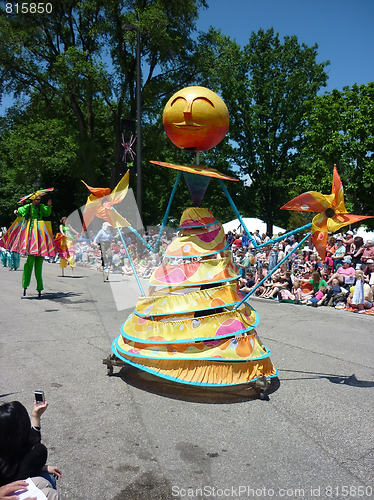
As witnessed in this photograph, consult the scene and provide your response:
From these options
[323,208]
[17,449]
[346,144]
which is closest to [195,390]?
[323,208]

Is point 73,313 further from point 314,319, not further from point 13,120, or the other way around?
point 13,120

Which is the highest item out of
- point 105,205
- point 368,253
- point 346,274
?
point 105,205

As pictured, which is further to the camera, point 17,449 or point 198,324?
point 198,324

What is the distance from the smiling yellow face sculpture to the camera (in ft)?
14.1

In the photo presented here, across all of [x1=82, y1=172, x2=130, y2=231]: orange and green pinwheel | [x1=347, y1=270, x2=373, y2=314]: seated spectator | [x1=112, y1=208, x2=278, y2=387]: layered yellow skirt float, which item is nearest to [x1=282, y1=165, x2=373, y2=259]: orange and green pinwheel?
[x1=112, y1=208, x2=278, y2=387]: layered yellow skirt float

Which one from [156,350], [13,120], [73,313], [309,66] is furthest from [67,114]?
[156,350]

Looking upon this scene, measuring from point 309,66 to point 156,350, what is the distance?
27637 mm

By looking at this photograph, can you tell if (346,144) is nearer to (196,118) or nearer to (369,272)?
(369,272)

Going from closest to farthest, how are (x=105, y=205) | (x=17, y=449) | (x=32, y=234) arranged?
(x=17, y=449)
(x=105, y=205)
(x=32, y=234)

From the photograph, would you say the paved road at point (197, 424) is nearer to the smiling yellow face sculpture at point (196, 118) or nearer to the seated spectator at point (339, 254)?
the smiling yellow face sculpture at point (196, 118)

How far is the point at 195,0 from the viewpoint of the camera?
21.3 meters

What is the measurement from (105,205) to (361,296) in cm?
A: 666

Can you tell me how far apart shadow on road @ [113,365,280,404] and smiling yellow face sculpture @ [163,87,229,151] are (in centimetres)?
266

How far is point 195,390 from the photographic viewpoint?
4.18 metres
